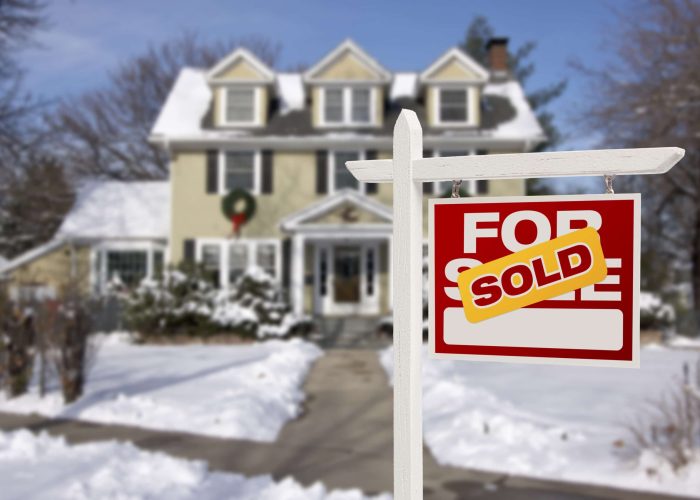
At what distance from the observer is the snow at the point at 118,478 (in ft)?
16.5

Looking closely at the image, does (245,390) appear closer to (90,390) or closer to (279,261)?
(90,390)

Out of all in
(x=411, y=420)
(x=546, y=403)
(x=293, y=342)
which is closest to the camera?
(x=411, y=420)

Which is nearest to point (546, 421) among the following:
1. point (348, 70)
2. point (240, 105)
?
point (348, 70)

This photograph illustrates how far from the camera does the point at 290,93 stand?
802 inches

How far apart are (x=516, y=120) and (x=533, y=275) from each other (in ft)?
58.0

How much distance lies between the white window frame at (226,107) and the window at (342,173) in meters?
2.39

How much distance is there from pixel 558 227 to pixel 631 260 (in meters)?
0.25

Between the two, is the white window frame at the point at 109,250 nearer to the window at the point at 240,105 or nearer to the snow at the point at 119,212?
the snow at the point at 119,212

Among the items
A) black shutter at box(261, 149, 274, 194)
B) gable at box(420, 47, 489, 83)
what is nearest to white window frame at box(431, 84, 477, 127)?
gable at box(420, 47, 489, 83)

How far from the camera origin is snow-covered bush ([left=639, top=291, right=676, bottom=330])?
1681 centimetres

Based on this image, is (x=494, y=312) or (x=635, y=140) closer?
(x=494, y=312)

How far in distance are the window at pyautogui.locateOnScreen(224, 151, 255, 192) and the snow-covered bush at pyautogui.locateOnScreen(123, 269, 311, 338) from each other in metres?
3.02

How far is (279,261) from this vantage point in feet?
60.0

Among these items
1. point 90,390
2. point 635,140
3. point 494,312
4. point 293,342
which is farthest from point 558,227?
point 635,140
